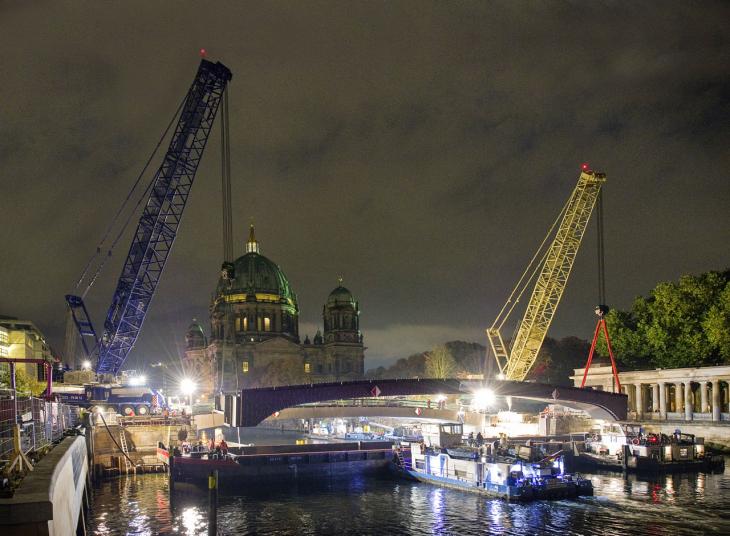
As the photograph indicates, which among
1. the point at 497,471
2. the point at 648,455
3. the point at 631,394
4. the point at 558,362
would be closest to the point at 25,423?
the point at 497,471

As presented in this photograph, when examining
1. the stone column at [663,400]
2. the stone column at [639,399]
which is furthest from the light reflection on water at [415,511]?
the stone column at [639,399]

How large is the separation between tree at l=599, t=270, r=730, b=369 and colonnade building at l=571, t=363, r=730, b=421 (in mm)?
4422

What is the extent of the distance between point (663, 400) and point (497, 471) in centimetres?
4727

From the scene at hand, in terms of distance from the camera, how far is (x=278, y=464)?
70250 mm

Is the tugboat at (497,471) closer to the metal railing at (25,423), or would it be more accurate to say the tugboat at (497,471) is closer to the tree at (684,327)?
the metal railing at (25,423)

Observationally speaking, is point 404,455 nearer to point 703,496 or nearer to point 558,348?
point 703,496

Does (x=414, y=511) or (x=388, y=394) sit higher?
(x=388, y=394)

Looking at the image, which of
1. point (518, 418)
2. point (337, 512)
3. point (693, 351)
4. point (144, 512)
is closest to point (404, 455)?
point (337, 512)

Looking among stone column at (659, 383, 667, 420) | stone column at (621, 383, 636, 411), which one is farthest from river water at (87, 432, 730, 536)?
stone column at (621, 383, 636, 411)

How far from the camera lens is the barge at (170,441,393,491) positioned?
66.8m

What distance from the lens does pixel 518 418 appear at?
102750mm

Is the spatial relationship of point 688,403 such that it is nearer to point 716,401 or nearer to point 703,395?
point 703,395

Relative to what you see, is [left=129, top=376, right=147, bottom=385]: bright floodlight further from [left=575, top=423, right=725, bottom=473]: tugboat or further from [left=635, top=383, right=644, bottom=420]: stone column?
[left=635, top=383, right=644, bottom=420]: stone column

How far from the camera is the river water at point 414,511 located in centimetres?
4944
